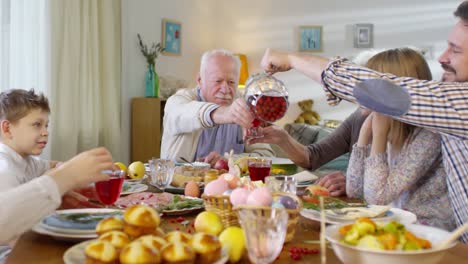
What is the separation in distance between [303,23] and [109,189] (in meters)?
5.29

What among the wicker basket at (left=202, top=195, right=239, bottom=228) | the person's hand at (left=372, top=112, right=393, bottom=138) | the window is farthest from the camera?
the window

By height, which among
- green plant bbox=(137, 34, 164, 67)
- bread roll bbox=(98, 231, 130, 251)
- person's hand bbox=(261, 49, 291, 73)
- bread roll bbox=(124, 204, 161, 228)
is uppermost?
green plant bbox=(137, 34, 164, 67)

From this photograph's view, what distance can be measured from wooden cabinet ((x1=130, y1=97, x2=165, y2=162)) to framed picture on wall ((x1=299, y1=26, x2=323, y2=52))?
7.22 feet

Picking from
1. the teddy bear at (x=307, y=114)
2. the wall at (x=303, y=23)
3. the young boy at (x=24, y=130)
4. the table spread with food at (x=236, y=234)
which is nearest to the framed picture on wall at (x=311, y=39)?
the wall at (x=303, y=23)

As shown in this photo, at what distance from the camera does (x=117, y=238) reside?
0.84 meters

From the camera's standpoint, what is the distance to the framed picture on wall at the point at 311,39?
6.18m

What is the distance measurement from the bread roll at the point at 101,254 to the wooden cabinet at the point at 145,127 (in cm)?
418

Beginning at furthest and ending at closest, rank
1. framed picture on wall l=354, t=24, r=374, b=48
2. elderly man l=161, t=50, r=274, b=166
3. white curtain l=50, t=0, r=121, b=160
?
framed picture on wall l=354, t=24, r=374, b=48, white curtain l=50, t=0, r=121, b=160, elderly man l=161, t=50, r=274, b=166

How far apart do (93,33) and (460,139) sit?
362cm

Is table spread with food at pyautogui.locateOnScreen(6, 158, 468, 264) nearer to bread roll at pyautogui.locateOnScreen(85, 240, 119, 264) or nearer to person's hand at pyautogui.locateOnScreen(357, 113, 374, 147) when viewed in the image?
bread roll at pyautogui.locateOnScreen(85, 240, 119, 264)

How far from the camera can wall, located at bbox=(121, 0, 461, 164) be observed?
5.99m

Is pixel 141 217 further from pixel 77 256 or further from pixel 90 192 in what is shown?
pixel 90 192

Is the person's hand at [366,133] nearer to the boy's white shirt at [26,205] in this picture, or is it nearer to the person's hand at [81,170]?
the person's hand at [81,170]

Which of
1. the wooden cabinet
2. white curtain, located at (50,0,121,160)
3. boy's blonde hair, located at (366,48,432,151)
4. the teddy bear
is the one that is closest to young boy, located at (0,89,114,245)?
boy's blonde hair, located at (366,48,432,151)
